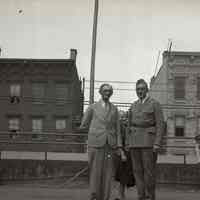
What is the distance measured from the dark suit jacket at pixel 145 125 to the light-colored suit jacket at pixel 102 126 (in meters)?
0.21

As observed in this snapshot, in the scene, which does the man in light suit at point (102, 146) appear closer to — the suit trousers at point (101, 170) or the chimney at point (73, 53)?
→ the suit trousers at point (101, 170)

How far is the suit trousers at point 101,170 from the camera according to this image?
21.7 ft

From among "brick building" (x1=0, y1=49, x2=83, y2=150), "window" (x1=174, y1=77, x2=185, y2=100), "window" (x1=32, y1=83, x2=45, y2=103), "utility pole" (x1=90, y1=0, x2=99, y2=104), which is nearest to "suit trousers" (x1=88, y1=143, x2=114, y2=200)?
"utility pole" (x1=90, y1=0, x2=99, y2=104)

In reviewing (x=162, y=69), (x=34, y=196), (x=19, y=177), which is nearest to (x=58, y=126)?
(x=162, y=69)

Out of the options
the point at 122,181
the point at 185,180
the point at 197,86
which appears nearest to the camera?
the point at 122,181

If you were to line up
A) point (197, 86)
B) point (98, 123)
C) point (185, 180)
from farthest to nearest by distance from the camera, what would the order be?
point (197, 86) < point (185, 180) < point (98, 123)

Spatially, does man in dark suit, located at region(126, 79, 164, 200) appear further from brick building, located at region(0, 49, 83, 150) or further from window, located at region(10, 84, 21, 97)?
window, located at region(10, 84, 21, 97)

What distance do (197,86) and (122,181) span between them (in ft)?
93.4

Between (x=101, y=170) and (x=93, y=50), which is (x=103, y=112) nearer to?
(x=101, y=170)

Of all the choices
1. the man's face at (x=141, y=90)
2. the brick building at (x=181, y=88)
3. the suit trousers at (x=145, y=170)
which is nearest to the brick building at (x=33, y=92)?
the brick building at (x=181, y=88)

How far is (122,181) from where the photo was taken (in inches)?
322

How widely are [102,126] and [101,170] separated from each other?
0.57 meters

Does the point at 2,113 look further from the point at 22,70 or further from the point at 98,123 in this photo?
the point at 98,123

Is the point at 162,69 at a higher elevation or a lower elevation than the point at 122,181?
higher
